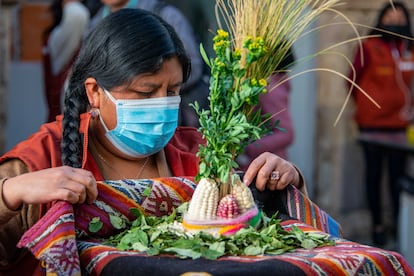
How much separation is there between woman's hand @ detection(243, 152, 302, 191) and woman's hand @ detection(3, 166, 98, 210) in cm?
54

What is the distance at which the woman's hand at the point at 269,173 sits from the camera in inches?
117

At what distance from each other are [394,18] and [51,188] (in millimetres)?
6196

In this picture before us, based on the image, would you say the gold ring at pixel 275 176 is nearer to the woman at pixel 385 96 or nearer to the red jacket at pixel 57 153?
the red jacket at pixel 57 153

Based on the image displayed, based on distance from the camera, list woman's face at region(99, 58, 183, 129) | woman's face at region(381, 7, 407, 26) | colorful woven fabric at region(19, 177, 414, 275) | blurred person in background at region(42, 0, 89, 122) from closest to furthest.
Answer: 1. colorful woven fabric at region(19, 177, 414, 275)
2. woman's face at region(99, 58, 183, 129)
3. blurred person in background at region(42, 0, 89, 122)
4. woman's face at region(381, 7, 407, 26)

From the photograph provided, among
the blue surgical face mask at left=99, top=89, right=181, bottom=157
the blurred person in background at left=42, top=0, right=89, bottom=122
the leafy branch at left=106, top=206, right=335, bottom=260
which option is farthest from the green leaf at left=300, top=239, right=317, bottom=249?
→ the blurred person in background at left=42, top=0, right=89, bottom=122

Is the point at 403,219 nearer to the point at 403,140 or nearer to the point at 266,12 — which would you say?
the point at 403,140

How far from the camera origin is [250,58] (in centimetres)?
267

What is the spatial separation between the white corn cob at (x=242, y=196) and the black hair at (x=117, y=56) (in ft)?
1.75

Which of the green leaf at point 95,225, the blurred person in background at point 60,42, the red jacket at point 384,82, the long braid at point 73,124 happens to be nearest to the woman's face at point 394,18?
the red jacket at point 384,82

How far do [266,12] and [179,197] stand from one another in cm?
60

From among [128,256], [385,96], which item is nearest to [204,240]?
[128,256]

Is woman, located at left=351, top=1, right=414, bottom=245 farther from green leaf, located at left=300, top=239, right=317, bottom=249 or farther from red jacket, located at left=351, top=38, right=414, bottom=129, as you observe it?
green leaf, located at left=300, top=239, right=317, bottom=249

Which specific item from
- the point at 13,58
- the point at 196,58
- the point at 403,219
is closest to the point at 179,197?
the point at 196,58

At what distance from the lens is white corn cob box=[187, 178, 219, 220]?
8.71 feet
